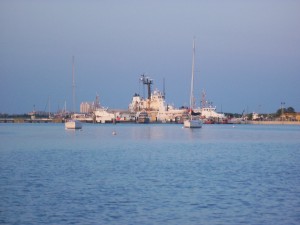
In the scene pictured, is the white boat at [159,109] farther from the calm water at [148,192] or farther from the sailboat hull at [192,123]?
the calm water at [148,192]

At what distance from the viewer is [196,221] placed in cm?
1752

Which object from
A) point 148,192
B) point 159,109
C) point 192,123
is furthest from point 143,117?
point 148,192

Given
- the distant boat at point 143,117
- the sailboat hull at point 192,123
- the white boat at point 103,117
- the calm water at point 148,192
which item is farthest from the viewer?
the white boat at point 103,117

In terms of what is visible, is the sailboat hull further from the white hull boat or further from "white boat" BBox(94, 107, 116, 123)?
"white boat" BBox(94, 107, 116, 123)

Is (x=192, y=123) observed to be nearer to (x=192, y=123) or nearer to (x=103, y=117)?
(x=192, y=123)

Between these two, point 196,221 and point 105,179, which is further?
point 105,179

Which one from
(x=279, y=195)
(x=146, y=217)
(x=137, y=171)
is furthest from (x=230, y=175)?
(x=146, y=217)

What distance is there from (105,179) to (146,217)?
896 centimetres

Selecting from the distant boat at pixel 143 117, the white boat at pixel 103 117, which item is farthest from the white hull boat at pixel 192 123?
the white boat at pixel 103 117

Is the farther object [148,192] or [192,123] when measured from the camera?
[192,123]

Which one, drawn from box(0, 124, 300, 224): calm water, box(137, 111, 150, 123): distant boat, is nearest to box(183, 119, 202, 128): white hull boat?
box(137, 111, 150, 123): distant boat

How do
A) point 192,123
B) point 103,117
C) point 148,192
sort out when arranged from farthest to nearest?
point 103,117, point 192,123, point 148,192

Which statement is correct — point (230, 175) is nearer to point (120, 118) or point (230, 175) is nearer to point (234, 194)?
point (234, 194)

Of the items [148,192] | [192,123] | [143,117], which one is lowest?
[148,192]
